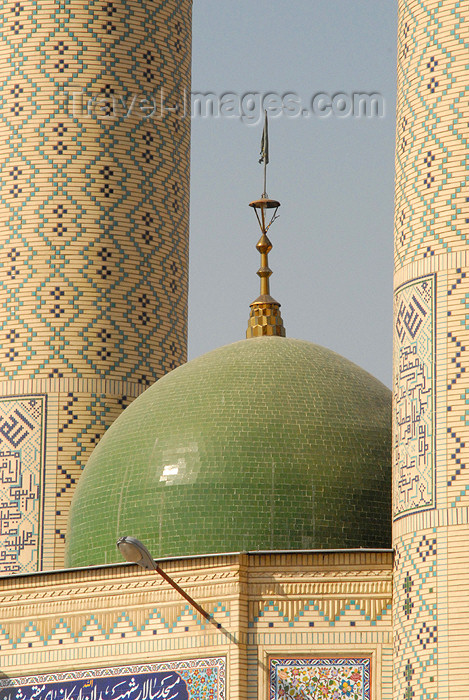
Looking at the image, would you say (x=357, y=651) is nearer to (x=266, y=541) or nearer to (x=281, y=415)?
(x=266, y=541)

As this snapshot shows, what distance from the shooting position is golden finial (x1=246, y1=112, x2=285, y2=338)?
11477 mm

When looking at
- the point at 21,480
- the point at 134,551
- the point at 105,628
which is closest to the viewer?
the point at 134,551

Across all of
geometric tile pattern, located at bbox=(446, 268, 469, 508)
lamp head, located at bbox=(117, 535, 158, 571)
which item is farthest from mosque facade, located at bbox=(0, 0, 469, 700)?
lamp head, located at bbox=(117, 535, 158, 571)

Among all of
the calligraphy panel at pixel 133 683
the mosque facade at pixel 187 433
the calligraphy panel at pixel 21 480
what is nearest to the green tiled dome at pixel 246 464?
the mosque facade at pixel 187 433

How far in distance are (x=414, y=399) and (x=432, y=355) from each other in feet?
0.83

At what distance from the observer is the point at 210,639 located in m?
9.09

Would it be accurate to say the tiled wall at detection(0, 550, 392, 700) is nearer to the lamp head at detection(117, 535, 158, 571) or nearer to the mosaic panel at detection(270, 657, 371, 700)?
the mosaic panel at detection(270, 657, 371, 700)

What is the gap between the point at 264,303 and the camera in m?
11.5

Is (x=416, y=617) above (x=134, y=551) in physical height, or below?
below

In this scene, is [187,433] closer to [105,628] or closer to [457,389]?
[105,628]

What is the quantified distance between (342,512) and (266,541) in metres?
0.48

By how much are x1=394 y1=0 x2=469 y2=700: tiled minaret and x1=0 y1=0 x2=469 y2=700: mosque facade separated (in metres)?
0.01

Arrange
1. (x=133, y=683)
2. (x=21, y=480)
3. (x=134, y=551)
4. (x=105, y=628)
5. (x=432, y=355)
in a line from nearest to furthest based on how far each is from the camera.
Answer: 1. (x=134, y=551)
2. (x=432, y=355)
3. (x=133, y=683)
4. (x=105, y=628)
5. (x=21, y=480)

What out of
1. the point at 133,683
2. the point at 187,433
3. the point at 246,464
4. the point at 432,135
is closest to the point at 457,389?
the point at 432,135
